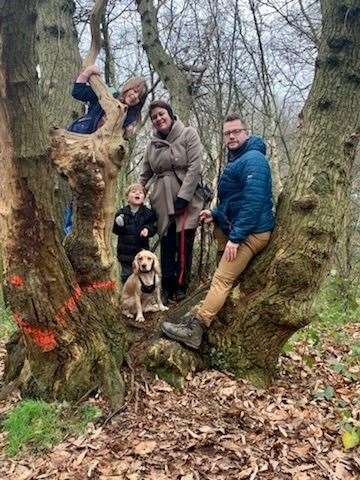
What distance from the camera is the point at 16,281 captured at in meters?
3.89

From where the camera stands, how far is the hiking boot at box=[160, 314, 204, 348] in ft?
15.1

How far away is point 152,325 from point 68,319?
4.05 ft

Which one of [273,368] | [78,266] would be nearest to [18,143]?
[78,266]

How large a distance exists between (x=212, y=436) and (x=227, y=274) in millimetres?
1423

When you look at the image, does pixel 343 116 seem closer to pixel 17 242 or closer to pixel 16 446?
pixel 17 242

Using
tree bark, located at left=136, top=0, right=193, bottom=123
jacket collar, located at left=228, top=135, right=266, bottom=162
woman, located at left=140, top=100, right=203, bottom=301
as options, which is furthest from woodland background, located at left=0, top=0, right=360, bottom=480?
tree bark, located at left=136, top=0, right=193, bottom=123

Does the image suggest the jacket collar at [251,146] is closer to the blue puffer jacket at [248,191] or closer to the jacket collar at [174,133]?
the blue puffer jacket at [248,191]

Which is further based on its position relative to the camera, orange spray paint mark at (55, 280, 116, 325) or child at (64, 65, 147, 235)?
child at (64, 65, 147, 235)

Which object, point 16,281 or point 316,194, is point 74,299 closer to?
point 16,281

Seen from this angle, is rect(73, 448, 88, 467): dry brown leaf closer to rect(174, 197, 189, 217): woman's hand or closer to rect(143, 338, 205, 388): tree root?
rect(143, 338, 205, 388): tree root

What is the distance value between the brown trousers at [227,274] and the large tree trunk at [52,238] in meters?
0.83

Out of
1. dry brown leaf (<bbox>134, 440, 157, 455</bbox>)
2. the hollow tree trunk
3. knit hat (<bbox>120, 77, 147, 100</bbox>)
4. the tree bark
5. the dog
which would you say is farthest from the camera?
the tree bark

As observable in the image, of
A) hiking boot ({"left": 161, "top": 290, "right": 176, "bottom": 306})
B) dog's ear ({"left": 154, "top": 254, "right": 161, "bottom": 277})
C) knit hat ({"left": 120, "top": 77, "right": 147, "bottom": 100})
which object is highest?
knit hat ({"left": 120, "top": 77, "right": 147, "bottom": 100})

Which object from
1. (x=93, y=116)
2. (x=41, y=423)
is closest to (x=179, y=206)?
(x=93, y=116)
